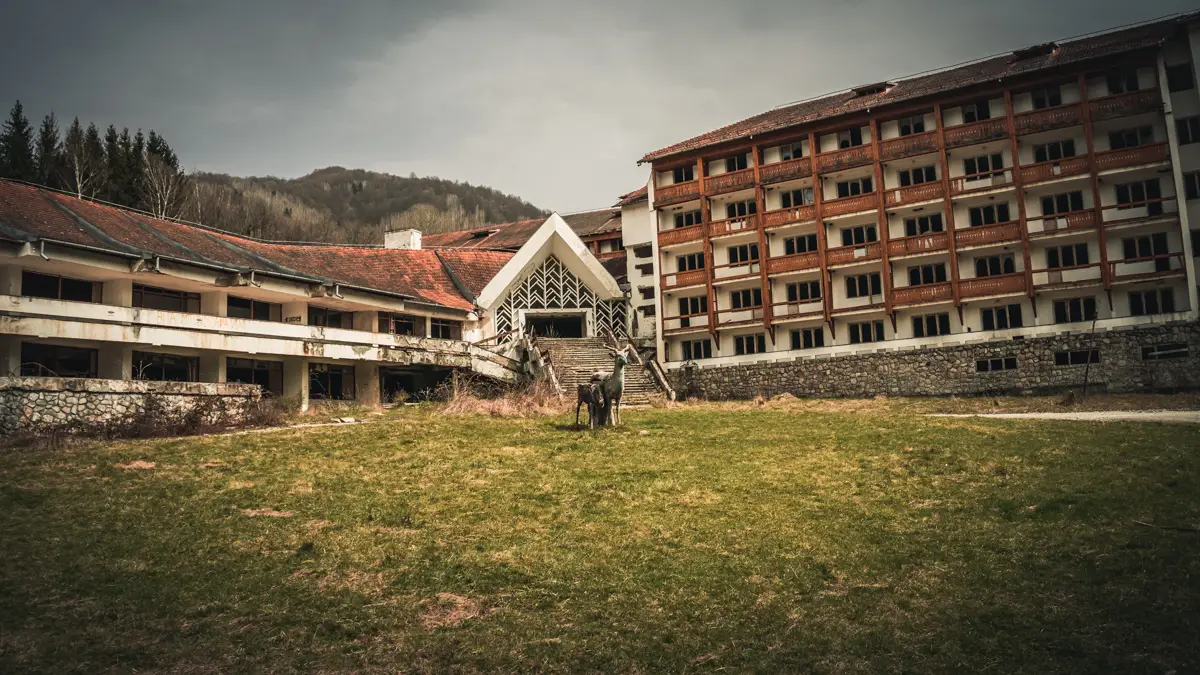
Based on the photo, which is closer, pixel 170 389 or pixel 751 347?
pixel 170 389

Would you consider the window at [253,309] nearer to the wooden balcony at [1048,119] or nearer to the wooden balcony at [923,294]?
the wooden balcony at [923,294]

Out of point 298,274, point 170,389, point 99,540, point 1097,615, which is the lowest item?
point 1097,615

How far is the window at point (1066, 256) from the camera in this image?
41.1 metres

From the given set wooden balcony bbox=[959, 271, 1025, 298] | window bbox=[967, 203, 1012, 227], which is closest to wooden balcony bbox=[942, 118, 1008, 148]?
window bbox=[967, 203, 1012, 227]

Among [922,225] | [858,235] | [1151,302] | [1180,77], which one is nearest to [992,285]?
[922,225]

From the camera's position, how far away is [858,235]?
153ft

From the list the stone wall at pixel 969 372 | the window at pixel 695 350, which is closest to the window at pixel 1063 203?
the stone wall at pixel 969 372

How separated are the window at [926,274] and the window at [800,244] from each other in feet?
18.0

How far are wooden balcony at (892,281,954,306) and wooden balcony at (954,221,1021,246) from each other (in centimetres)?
232

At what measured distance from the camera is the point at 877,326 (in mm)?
45344

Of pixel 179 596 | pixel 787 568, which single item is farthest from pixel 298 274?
pixel 787 568

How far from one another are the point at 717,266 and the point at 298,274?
959 inches

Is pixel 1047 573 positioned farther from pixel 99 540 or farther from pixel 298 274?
pixel 298 274

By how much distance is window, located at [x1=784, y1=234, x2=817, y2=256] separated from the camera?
158 ft
